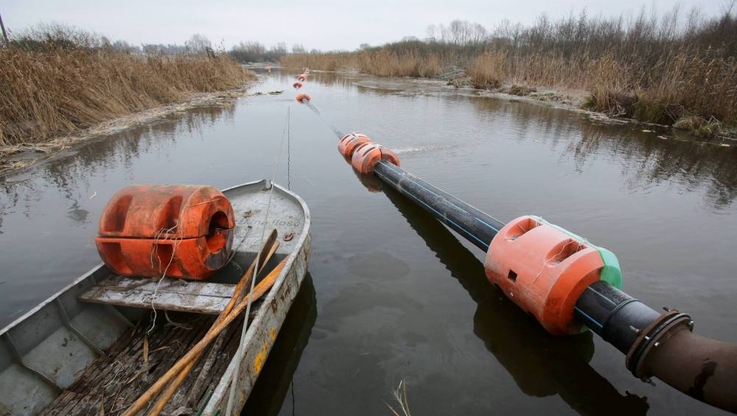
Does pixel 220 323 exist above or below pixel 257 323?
below

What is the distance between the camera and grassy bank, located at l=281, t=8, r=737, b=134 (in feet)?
39.4

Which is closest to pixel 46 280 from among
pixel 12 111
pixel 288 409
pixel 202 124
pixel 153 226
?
pixel 153 226

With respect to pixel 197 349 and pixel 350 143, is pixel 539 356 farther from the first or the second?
pixel 350 143

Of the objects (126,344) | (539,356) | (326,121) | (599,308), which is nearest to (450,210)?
(539,356)

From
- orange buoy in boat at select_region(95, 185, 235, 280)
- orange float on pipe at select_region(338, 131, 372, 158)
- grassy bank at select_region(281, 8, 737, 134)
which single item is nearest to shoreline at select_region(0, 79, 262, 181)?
orange buoy in boat at select_region(95, 185, 235, 280)

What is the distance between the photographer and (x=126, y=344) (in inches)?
127

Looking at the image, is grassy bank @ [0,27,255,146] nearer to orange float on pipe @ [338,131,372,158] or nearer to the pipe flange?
orange float on pipe @ [338,131,372,158]

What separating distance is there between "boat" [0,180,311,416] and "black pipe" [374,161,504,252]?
2165 millimetres

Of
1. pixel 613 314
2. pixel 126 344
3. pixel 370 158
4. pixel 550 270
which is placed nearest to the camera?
pixel 613 314

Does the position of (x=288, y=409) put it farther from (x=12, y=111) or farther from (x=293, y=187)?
(x=12, y=111)

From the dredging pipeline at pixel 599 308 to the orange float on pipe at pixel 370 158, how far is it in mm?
3935

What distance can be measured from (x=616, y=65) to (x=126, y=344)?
1945cm

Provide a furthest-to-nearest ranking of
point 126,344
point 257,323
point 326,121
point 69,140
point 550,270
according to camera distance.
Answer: point 326,121 → point 69,140 → point 126,344 → point 550,270 → point 257,323

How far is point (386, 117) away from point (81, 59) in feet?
35.6
